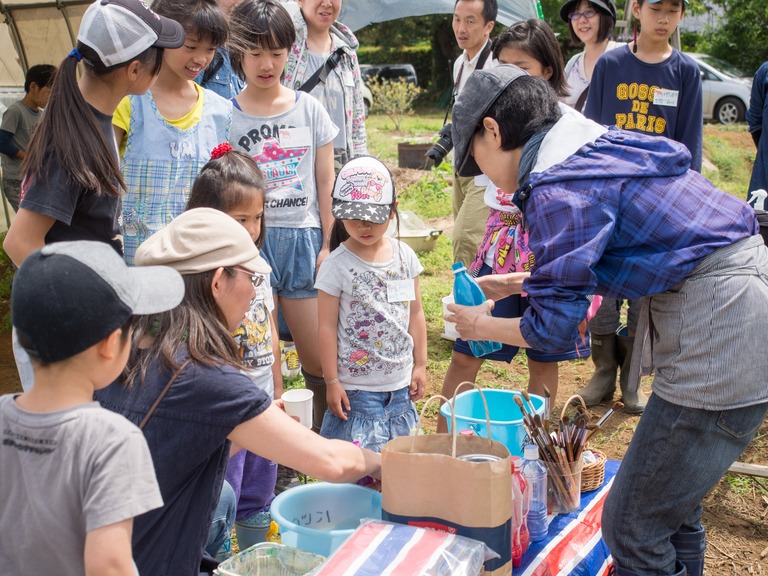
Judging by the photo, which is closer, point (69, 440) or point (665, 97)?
point (69, 440)

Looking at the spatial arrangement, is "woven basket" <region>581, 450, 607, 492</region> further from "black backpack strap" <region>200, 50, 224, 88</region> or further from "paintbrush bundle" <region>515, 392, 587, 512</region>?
A: "black backpack strap" <region>200, 50, 224, 88</region>

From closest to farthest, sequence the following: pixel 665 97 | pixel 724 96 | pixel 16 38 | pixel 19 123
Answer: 1. pixel 665 97
2. pixel 16 38
3. pixel 19 123
4. pixel 724 96

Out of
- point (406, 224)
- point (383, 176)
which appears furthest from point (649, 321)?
point (406, 224)

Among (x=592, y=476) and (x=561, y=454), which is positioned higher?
A: (x=561, y=454)

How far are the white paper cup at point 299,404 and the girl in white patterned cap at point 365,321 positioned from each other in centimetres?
10

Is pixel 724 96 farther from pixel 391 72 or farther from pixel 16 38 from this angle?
pixel 16 38

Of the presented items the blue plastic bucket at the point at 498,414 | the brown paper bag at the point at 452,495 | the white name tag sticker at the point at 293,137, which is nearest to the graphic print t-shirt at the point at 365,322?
the blue plastic bucket at the point at 498,414

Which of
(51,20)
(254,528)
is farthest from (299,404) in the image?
(51,20)

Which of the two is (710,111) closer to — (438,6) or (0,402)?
(438,6)

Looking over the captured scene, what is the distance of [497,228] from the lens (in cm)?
375

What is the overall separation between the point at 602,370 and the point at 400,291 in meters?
1.94

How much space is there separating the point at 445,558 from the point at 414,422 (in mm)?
1430

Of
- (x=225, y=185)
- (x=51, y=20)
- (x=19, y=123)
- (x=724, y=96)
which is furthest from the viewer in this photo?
(x=724, y=96)

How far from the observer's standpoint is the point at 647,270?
2.11 meters
